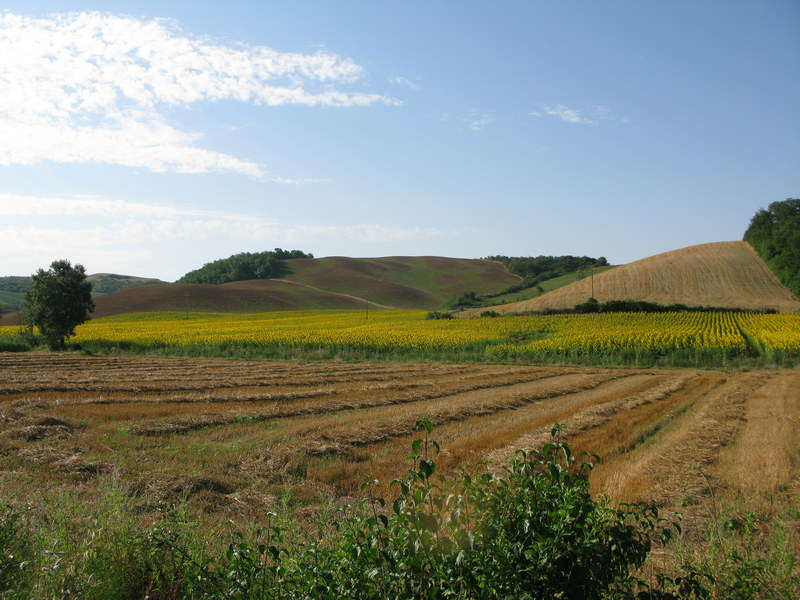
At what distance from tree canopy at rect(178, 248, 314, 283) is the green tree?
93513mm

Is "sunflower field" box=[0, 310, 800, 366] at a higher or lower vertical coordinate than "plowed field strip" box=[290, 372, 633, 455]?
higher

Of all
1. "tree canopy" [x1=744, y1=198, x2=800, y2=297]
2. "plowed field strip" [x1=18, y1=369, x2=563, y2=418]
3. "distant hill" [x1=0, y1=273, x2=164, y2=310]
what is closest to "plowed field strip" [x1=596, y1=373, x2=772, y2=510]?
"plowed field strip" [x1=18, y1=369, x2=563, y2=418]

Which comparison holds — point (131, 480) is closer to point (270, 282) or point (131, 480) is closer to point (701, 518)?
point (701, 518)

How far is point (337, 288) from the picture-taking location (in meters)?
122

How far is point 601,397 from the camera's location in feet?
62.0

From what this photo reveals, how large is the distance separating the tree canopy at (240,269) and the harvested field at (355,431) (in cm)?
11620

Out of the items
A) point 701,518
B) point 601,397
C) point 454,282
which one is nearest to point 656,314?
point 601,397

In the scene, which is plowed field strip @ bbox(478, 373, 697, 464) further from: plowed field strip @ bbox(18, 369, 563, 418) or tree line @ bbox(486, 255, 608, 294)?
tree line @ bbox(486, 255, 608, 294)

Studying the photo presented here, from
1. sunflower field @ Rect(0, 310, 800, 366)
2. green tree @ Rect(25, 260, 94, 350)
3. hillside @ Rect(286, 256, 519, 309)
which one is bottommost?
sunflower field @ Rect(0, 310, 800, 366)

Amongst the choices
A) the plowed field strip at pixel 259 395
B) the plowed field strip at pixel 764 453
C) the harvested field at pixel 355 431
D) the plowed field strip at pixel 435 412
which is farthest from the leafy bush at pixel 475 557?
the plowed field strip at pixel 259 395

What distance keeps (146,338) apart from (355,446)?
127ft

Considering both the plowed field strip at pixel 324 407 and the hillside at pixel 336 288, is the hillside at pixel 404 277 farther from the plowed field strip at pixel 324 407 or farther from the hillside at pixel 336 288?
the plowed field strip at pixel 324 407

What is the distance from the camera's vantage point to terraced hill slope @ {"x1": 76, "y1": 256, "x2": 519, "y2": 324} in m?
90.4

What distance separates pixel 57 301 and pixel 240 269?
101 meters
